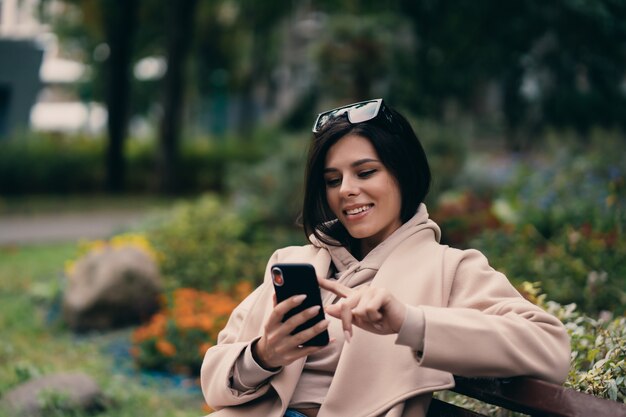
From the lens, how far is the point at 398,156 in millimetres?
2695

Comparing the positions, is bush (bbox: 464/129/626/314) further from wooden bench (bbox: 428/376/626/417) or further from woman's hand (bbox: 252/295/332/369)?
woman's hand (bbox: 252/295/332/369)

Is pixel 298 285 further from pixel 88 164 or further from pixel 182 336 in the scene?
pixel 88 164

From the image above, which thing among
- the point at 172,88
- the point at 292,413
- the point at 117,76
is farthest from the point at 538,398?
the point at 117,76

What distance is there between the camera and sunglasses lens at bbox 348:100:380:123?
265 centimetres

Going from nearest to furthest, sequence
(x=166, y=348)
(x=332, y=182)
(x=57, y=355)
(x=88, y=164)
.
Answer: (x=332, y=182) → (x=166, y=348) → (x=57, y=355) → (x=88, y=164)

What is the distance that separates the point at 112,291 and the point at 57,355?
847mm

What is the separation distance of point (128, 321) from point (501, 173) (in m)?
7.60

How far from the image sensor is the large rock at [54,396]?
4.82 meters

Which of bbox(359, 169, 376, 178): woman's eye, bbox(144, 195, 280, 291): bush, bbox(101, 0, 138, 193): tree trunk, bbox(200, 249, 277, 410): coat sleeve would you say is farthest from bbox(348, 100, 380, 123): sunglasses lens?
bbox(101, 0, 138, 193): tree trunk

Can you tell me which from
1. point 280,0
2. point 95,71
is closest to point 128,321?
point 280,0

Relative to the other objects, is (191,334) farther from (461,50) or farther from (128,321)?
(461,50)

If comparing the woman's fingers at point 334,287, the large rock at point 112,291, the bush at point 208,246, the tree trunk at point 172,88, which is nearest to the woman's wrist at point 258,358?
the woman's fingers at point 334,287

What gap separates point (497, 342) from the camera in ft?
7.15

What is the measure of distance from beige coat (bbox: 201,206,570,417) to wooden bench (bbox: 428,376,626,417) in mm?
48
